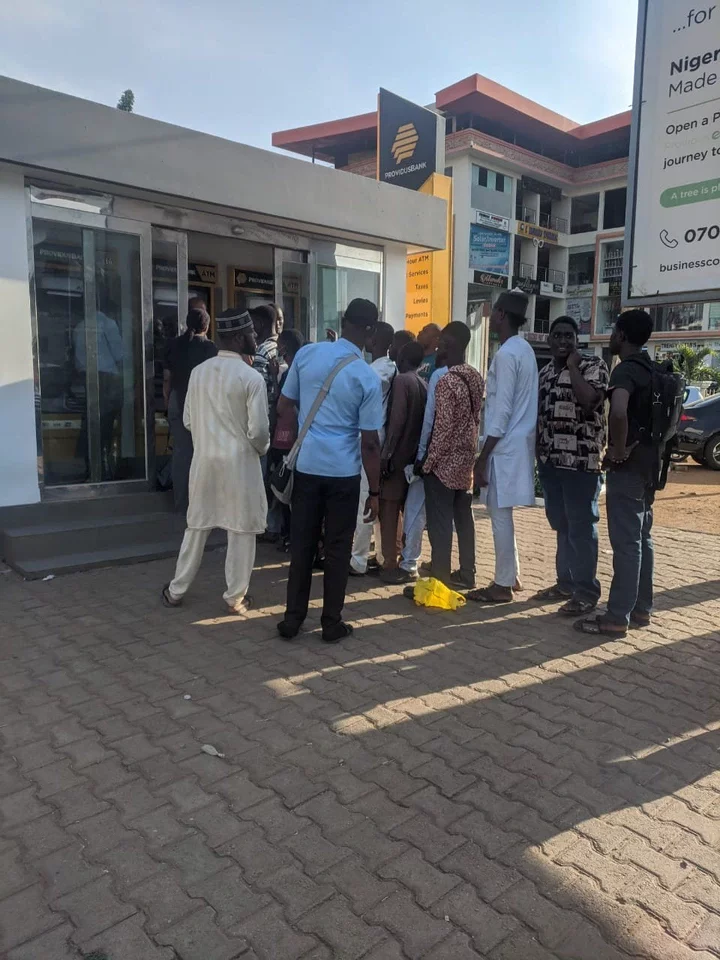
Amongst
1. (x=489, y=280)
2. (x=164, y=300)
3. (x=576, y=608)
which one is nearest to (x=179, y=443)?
(x=164, y=300)

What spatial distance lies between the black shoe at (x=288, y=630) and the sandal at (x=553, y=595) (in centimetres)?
201

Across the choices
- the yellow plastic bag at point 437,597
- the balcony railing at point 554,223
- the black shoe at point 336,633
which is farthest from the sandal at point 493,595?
the balcony railing at point 554,223

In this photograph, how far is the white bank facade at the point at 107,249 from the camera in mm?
5648

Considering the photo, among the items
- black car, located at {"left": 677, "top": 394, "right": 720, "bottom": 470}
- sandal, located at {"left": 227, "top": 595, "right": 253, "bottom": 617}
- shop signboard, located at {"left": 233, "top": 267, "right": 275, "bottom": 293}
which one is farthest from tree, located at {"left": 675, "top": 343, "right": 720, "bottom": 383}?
sandal, located at {"left": 227, "top": 595, "right": 253, "bottom": 617}

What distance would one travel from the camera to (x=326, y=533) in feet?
13.8

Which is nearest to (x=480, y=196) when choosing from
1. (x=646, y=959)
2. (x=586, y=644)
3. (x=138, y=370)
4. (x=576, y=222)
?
(x=576, y=222)

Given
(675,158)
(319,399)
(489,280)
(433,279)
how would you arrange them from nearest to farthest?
1. (319,399)
2. (675,158)
3. (433,279)
4. (489,280)

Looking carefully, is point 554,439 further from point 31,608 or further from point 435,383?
point 31,608

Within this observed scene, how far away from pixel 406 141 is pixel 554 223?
35.3 metres

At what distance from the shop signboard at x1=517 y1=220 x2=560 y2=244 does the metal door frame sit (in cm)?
3620

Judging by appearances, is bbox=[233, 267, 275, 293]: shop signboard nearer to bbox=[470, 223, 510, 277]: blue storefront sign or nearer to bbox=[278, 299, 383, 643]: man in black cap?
bbox=[278, 299, 383, 643]: man in black cap

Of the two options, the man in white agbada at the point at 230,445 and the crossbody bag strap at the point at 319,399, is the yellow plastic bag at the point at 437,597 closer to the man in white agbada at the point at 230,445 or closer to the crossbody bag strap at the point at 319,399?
the man in white agbada at the point at 230,445

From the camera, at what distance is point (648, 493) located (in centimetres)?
436

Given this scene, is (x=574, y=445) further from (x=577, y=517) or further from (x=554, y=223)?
(x=554, y=223)
